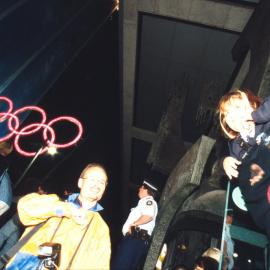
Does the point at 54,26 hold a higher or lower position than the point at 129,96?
lower

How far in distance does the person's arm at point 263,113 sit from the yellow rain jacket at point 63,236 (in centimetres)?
266

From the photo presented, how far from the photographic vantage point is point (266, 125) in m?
3.57

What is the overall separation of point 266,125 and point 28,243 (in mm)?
3507

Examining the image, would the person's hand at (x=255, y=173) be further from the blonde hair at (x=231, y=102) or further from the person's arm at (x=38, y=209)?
the person's arm at (x=38, y=209)

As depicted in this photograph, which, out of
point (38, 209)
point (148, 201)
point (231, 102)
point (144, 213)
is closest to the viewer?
point (38, 209)

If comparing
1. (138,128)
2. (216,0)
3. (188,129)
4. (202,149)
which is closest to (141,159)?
(138,128)

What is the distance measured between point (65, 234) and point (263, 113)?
3.09m

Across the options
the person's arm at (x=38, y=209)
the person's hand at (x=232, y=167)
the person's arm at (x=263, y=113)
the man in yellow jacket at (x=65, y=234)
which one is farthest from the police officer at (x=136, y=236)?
the person's arm at (x=263, y=113)

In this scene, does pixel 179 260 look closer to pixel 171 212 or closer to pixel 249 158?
pixel 171 212

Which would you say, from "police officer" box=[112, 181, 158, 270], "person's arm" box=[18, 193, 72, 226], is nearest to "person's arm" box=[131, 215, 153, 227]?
"police officer" box=[112, 181, 158, 270]

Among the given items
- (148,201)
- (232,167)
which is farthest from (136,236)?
(232,167)

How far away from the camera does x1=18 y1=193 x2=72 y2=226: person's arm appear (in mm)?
3838

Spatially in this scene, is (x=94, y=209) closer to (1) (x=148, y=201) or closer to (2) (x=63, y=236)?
(2) (x=63, y=236)

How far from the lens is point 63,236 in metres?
3.92
